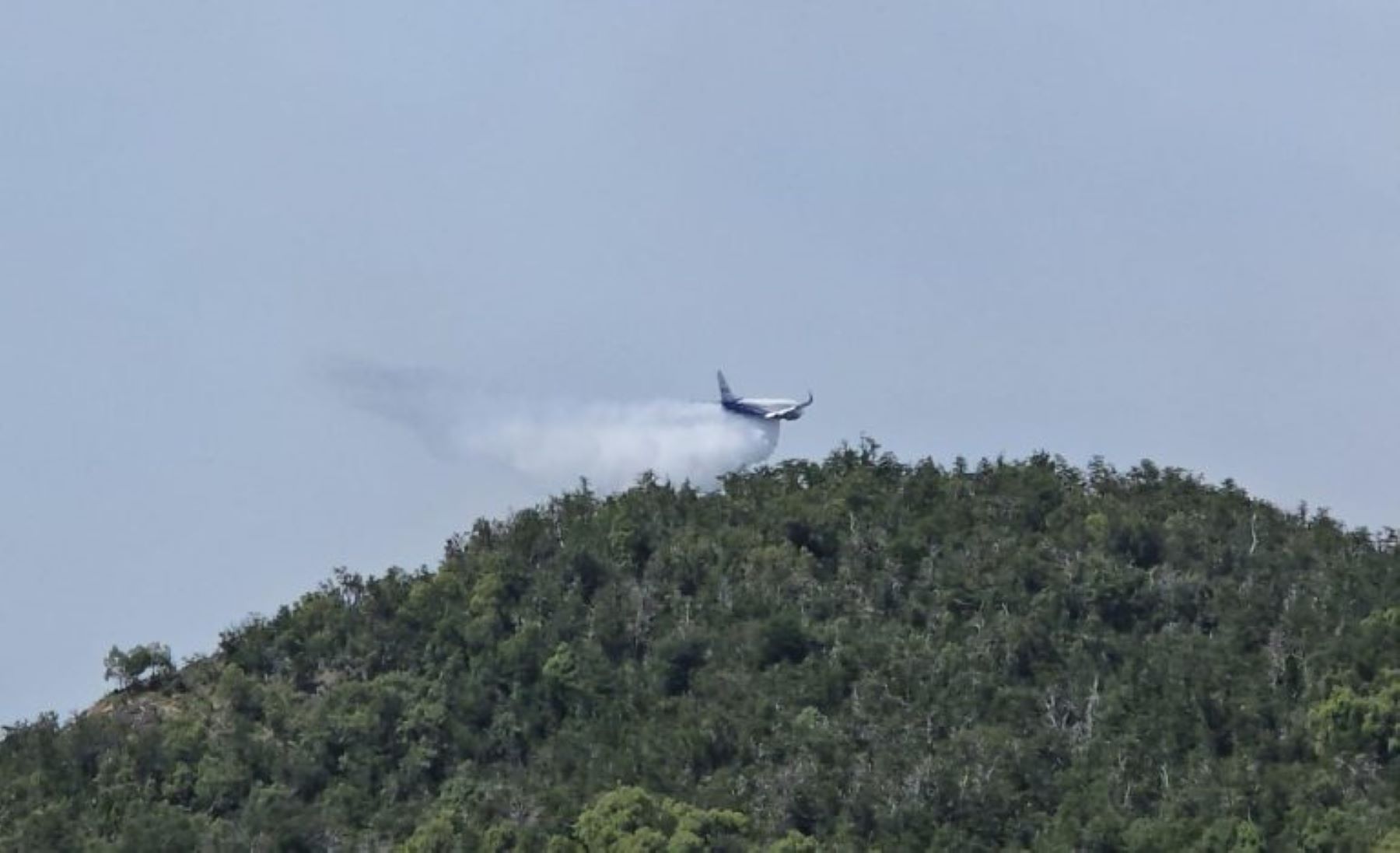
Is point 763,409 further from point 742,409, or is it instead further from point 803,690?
point 803,690

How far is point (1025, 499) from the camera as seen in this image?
555 feet

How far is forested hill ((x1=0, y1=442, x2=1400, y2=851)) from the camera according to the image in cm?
14662

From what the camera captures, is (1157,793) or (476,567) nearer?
(1157,793)

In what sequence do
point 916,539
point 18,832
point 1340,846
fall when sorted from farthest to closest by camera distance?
point 916,539 < point 18,832 < point 1340,846

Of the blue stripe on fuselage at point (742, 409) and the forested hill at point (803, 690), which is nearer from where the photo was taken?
the forested hill at point (803, 690)

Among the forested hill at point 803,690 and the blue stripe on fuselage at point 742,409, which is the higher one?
the blue stripe on fuselage at point 742,409

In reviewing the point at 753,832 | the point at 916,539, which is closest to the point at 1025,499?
the point at 916,539

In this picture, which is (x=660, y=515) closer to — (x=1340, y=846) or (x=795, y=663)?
(x=795, y=663)

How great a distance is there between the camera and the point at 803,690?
15562 cm

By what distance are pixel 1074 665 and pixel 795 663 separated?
884 centimetres

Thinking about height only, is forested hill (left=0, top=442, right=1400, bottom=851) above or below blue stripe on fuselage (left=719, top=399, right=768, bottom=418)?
below

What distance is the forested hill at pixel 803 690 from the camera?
147m

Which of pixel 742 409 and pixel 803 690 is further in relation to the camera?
pixel 742 409

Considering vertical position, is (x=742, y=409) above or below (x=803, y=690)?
above
